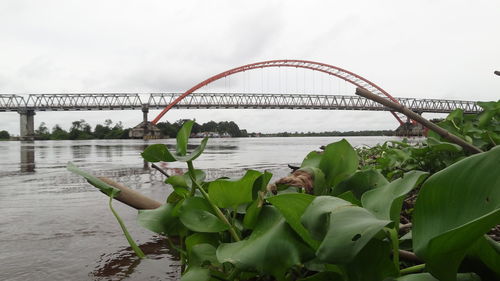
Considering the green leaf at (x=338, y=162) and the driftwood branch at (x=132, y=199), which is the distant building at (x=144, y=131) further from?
the green leaf at (x=338, y=162)

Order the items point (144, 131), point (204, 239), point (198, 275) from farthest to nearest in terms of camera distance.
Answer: point (144, 131)
point (204, 239)
point (198, 275)

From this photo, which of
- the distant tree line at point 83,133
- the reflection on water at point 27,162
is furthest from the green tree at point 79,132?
the reflection on water at point 27,162

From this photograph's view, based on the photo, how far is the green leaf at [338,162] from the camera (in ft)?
2.15

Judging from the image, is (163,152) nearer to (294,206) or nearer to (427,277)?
(294,206)

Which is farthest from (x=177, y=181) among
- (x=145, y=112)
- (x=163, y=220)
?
(x=145, y=112)

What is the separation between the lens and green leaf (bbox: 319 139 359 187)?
66 cm

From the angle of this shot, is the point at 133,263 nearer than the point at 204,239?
No

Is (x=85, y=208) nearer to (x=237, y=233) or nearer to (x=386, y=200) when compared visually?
(x=237, y=233)

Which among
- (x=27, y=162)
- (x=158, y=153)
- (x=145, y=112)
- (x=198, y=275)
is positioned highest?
(x=145, y=112)

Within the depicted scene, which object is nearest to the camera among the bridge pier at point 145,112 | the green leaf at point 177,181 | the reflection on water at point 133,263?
the green leaf at point 177,181

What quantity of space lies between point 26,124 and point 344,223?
74419 millimetres

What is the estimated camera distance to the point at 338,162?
677 millimetres

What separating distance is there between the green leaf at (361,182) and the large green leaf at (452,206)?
0.29 m

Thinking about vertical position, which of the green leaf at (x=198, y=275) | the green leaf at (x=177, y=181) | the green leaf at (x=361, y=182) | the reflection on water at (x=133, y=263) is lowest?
the reflection on water at (x=133, y=263)
